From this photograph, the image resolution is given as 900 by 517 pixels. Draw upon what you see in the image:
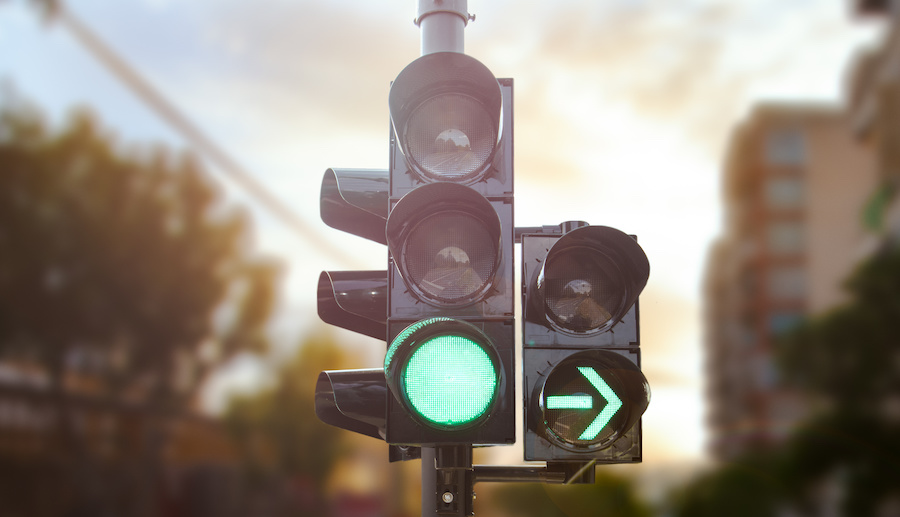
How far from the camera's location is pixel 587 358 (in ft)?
11.0

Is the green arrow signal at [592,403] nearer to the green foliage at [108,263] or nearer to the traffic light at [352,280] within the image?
the traffic light at [352,280]

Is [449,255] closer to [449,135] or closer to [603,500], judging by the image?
[449,135]

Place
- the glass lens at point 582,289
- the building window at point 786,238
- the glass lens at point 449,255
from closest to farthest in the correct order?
the glass lens at point 449,255 → the glass lens at point 582,289 → the building window at point 786,238

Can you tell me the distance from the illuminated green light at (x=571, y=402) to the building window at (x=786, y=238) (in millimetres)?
55748

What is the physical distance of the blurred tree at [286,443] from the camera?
37.1 metres

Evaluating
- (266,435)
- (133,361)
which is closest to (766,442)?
(266,435)

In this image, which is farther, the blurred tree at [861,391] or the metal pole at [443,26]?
the blurred tree at [861,391]

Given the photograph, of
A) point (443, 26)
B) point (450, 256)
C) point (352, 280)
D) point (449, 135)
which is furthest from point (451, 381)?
point (443, 26)

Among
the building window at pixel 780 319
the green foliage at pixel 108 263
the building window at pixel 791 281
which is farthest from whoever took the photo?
the building window at pixel 791 281

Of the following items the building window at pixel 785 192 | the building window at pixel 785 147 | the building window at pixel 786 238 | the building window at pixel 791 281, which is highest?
the building window at pixel 785 147

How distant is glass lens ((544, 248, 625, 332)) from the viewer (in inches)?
135

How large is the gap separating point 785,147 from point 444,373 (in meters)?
60.1

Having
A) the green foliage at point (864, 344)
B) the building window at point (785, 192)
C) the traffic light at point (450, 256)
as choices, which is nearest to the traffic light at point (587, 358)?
the traffic light at point (450, 256)

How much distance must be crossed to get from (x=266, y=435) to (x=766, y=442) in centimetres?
2593
